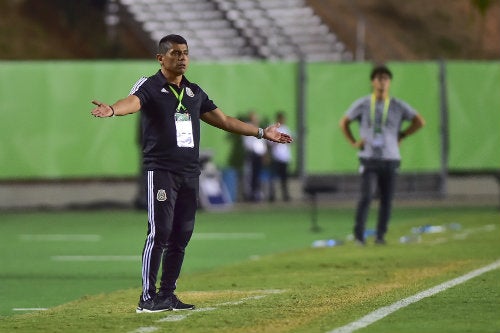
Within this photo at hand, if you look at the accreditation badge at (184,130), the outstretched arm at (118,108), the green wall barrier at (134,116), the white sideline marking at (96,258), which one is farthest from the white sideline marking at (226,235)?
the outstretched arm at (118,108)

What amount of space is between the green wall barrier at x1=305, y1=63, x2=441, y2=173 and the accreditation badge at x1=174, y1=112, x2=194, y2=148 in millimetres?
20785

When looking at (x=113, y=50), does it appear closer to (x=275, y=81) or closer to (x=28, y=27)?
(x=28, y=27)

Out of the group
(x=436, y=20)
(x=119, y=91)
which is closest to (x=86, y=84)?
(x=119, y=91)

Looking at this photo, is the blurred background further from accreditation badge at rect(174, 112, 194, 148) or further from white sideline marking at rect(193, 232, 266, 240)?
accreditation badge at rect(174, 112, 194, 148)

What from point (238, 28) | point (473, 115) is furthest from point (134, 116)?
point (238, 28)

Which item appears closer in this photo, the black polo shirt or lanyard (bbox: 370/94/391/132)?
the black polo shirt

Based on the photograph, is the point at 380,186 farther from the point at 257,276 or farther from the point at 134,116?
the point at 134,116

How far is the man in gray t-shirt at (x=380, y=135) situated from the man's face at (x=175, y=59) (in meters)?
7.83

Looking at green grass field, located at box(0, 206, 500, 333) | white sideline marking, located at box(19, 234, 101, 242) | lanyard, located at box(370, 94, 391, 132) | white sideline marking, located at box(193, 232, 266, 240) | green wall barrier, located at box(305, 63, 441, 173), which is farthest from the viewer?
green wall barrier, located at box(305, 63, 441, 173)

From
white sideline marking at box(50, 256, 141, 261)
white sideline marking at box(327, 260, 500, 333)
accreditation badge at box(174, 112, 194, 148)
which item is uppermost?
accreditation badge at box(174, 112, 194, 148)

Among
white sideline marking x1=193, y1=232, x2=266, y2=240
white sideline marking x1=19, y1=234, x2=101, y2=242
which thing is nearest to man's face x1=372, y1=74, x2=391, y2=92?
white sideline marking x1=193, y1=232, x2=266, y2=240

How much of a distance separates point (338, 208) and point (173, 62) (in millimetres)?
19807

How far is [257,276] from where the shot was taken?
1605 centimetres

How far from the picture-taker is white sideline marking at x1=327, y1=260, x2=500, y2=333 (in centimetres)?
1064
